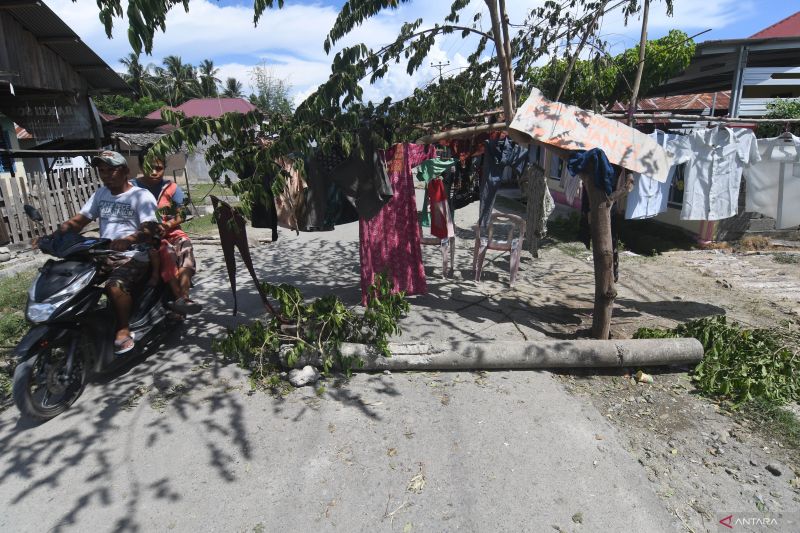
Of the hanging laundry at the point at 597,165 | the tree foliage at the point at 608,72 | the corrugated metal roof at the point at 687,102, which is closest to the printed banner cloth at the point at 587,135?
the hanging laundry at the point at 597,165

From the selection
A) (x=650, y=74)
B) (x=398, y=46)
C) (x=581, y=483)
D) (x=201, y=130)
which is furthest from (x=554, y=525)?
(x=650, y=74)

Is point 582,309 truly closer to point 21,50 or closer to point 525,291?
point 525,291

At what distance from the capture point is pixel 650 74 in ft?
35.6

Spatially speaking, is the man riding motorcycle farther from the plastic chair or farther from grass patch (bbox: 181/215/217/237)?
grass patch (bbox: 181/215/217/237)

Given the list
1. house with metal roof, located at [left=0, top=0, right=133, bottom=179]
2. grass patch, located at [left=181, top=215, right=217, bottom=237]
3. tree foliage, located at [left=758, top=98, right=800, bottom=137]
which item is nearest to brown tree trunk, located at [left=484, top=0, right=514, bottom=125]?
tree foliage, located at [left=758, top=98, right=800, bottom=137]

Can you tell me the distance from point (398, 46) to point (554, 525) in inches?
175

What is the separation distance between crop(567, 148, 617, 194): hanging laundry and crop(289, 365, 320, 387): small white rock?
2.87 metres

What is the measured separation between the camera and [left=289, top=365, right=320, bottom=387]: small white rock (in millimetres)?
3744

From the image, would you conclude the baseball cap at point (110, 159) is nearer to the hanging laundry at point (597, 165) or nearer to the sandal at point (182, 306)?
the sandal at point (182, 306)

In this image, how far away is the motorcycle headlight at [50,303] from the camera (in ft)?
10.3

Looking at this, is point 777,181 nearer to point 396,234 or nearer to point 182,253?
point 396,234

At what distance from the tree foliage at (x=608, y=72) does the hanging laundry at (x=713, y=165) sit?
1.26 m

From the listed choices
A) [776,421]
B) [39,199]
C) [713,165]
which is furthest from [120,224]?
[713,165]

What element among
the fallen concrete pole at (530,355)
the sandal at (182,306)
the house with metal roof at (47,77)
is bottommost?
the fallen concrete pole at (530,355)
